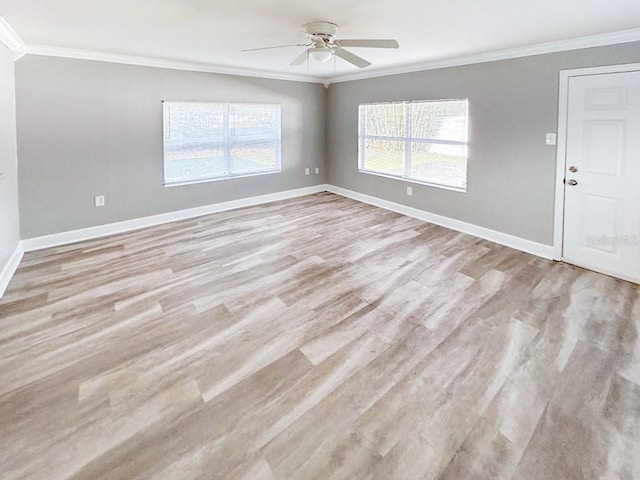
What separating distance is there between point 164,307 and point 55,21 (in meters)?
2.65

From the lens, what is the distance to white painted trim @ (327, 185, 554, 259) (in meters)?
4.30

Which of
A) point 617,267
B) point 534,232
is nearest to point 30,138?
point 534,232

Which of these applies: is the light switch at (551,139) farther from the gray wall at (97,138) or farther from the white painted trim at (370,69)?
the gray wall at (97,138)

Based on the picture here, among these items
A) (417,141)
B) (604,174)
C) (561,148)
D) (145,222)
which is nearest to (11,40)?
(145,222)

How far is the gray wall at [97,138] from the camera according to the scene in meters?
4.26

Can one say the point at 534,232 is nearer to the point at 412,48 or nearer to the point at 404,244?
the point at 404,244

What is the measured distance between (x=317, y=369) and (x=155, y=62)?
15.5ft

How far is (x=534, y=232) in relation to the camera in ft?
14.2

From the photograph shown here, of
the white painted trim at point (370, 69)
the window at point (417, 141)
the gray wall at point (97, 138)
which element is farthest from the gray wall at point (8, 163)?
the window at point (417, 141)

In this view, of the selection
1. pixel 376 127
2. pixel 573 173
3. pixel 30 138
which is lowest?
pixel 573 173

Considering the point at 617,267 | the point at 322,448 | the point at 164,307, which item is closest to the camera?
the point at 322,448

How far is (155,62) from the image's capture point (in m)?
4.96

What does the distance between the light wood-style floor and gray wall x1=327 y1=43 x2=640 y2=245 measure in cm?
73

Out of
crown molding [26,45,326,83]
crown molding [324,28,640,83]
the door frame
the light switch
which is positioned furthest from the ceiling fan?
crown molding [26,45,326,83]
